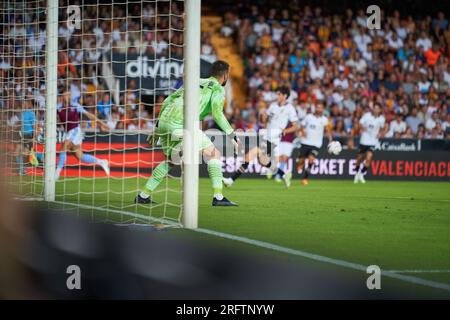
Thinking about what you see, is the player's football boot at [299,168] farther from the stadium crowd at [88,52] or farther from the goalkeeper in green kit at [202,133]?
the goalkeeper in green kit at [202,133]

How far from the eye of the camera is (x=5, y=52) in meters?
14.6

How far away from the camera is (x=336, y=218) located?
35.4 ft

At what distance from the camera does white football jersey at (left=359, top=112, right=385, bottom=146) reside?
22.2 metres

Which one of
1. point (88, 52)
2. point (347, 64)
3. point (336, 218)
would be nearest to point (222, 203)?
point (336, 218)

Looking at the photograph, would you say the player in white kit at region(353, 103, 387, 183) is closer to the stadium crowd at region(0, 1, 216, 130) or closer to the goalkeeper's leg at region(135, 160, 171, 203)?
the stadium crowd at region(0, 1, 216, 130)

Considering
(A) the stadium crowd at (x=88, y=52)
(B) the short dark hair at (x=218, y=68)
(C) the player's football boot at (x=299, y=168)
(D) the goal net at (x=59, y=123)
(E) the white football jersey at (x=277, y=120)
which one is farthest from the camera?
(C) the player's football boot at (x=299, y=168)

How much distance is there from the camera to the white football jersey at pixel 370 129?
874 inches

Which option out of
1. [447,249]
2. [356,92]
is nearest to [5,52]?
[447,249]

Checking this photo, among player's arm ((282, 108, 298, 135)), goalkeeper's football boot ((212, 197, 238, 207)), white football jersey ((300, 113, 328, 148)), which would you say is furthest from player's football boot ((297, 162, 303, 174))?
goalkeeper's football boot ((212, 197, 238, 207))

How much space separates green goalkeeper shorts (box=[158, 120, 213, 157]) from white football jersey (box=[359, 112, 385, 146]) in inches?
441

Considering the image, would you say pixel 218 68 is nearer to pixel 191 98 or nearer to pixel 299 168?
Answer: pixel 191 98

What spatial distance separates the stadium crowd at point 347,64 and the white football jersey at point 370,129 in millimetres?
1926

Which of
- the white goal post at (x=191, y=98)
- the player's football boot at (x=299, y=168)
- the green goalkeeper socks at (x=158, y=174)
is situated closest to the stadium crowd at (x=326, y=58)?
the player's football boot at (x=299, y=168)
